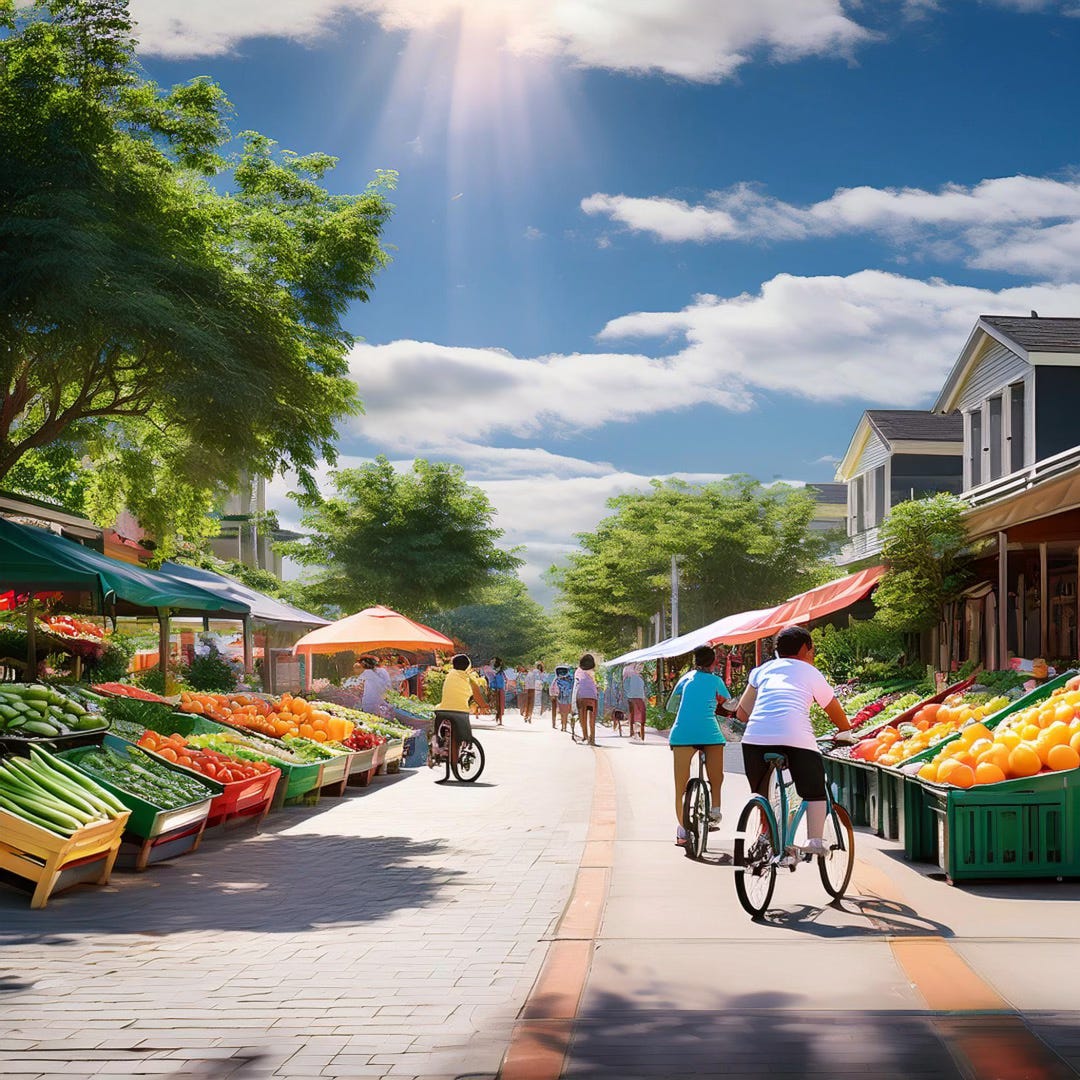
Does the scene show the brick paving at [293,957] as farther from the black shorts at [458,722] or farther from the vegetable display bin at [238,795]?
the black shorts at [458,722]

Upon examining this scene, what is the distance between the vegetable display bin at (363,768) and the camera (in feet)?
61.4

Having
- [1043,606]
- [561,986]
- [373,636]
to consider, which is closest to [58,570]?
[561,986]

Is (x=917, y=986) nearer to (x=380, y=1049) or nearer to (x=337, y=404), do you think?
(x=380, y=1049)

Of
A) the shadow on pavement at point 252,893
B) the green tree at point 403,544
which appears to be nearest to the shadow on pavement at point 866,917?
the shadow on pavement at point 252,893

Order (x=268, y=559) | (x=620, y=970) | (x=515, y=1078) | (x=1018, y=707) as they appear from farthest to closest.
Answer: (x=268, y=559), (x=1018, y=707), (x=620, y=970), (x=515, y=1078)

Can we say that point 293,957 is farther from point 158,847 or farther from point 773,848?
point 158,847

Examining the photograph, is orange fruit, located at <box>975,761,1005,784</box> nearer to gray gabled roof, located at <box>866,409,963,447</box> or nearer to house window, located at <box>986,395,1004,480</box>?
house window, located at <box>986,395,1004,480</box>

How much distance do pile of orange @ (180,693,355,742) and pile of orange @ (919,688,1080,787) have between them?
9455 millimetres

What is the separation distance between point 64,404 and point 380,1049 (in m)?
16.5

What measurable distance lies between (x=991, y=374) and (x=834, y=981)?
20.9 meters

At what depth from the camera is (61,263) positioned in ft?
43.0

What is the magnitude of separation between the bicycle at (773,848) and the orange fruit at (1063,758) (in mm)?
1728

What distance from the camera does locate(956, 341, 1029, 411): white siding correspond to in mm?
24234

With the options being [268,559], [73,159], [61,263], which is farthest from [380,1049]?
[268,559]
